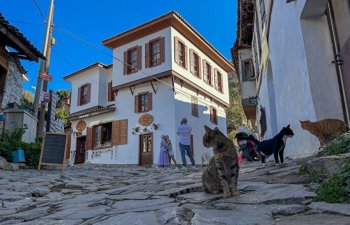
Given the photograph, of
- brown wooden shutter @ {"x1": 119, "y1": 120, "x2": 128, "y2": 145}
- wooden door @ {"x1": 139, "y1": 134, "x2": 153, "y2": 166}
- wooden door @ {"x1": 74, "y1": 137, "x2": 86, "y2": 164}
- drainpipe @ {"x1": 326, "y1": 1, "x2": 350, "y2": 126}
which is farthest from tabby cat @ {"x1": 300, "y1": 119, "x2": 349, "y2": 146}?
wooden door @ {"x1": 74, "y1": 137, "x2": 86, "y2": 164}

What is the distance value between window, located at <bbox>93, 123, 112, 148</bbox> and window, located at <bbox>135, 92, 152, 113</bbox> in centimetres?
343

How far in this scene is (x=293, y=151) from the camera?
8734 mm

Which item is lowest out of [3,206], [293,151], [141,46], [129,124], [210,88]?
[3,206]

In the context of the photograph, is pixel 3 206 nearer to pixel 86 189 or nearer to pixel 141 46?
pixel 86 189

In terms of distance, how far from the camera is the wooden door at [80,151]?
2514 cm

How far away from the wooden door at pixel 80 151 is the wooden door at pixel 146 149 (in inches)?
273

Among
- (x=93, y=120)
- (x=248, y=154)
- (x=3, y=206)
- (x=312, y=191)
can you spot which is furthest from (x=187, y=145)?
Answer: (x=93, y=120)

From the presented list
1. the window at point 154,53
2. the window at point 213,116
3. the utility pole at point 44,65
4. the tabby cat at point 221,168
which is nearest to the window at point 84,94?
the window at point 154,53

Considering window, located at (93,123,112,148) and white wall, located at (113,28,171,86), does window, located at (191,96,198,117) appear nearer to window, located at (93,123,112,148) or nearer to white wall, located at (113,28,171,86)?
white wall, located at (113,28,171,86)

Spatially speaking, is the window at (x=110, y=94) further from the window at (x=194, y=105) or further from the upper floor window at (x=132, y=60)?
the window at (x=194, y=105)

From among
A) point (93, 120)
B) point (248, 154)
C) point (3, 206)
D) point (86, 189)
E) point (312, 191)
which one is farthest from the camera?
point (93, 120)

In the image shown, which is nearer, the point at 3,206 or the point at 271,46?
the point at 3,206

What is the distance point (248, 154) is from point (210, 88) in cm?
1288

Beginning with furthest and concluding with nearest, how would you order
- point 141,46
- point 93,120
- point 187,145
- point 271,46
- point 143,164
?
point 93,120, point 141,46, point 143,164, point 187,145, point 271,46
